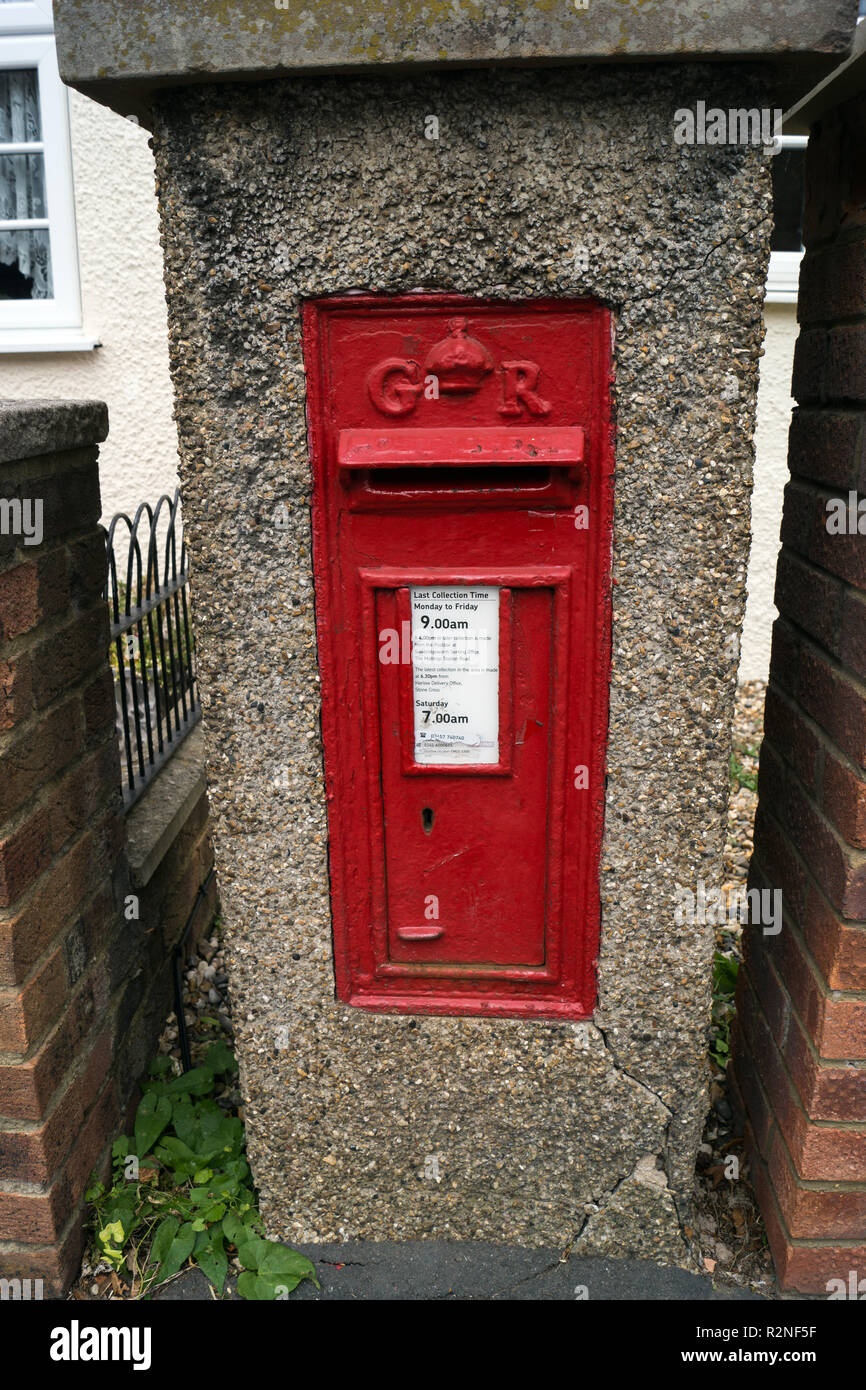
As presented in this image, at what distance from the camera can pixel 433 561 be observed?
1.71 meters

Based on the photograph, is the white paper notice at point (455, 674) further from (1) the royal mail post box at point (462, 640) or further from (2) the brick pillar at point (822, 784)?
(2) the brick pillar at point (822, 784)

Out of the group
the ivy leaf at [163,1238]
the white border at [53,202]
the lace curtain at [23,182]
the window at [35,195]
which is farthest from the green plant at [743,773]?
the lace curtain at [23,182]

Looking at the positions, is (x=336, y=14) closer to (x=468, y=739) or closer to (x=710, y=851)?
(x=468, y=739)

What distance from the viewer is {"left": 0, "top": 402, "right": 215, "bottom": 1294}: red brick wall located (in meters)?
1.85

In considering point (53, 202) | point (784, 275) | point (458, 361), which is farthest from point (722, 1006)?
point (53, 202)

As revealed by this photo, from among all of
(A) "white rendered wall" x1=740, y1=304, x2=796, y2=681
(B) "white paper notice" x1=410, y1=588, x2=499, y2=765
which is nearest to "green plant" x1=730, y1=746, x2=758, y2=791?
(A) "white rendered wall" x1=740, y1=304, x2=796, y2=681

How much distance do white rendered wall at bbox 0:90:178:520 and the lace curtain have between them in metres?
0.27

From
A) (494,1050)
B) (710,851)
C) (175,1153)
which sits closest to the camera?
(710,851)

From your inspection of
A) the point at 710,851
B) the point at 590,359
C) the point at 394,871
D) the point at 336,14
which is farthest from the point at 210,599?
the point at 710,851

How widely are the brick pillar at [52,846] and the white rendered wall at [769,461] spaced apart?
10.7 feet

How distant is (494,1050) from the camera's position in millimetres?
1979

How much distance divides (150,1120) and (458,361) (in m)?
1.89

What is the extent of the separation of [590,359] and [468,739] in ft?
2.28

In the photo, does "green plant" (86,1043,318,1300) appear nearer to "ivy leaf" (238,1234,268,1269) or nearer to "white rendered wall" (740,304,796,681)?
"ivy leaf" (238,1234,268,1269)
